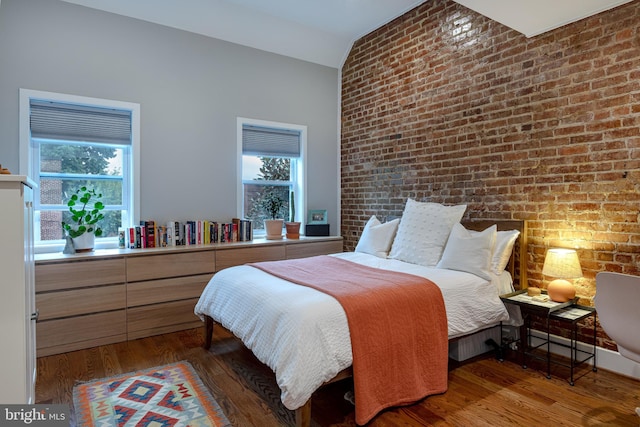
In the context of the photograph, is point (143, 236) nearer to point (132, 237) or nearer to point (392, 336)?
point (132, 237)

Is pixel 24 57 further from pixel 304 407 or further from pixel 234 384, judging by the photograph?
pixel 304 407

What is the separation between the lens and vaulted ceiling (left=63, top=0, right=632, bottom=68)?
3.47 metres

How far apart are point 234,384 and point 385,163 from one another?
2.93 meters

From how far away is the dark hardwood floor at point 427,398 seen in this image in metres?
2.06

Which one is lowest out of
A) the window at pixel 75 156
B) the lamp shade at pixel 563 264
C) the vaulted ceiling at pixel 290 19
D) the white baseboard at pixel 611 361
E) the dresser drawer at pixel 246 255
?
the white baseboard at pixel 611 361

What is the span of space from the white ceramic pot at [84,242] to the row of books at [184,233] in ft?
0.92

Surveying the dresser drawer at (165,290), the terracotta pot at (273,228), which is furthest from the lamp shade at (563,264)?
the dresser drawer at (165,290)

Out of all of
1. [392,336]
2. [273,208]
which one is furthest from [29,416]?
[273,208]

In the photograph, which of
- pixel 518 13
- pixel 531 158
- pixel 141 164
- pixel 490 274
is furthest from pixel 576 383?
pixel 141 164

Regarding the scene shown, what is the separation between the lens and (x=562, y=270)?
2619mm

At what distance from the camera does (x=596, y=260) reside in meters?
2.67

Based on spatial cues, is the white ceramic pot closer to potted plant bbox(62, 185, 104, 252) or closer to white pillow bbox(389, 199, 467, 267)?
potted plant bbox(62, 185, 104, 252)

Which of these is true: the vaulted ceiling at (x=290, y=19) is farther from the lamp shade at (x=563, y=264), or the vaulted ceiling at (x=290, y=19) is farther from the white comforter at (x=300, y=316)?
the white comforter at (x=300, y=316)

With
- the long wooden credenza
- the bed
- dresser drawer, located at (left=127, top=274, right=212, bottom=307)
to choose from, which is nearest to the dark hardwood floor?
the long wooden credenza
